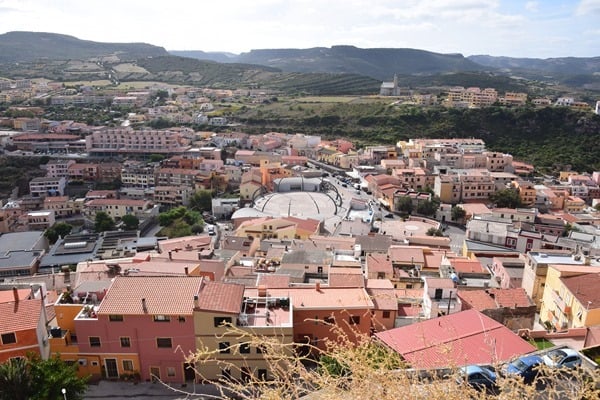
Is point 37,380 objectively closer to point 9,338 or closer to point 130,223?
point 9,338

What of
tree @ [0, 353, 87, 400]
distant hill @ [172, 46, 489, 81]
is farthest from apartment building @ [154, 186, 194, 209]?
distant hill @ [172, 46, 489, 81]

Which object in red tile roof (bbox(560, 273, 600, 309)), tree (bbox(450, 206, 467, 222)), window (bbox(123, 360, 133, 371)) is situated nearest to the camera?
window (bbox(123, 360, 133, 371))

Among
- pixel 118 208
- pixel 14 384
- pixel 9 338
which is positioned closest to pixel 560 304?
pixel 14 384

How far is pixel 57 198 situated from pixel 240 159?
18363mm

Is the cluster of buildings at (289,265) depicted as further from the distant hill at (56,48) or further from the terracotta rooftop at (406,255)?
the distant hill at (56,48)

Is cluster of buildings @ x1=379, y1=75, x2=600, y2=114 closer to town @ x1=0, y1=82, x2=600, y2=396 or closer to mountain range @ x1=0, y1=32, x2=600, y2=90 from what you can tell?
town @ x1=0, y1=82, x2=600, y2=396

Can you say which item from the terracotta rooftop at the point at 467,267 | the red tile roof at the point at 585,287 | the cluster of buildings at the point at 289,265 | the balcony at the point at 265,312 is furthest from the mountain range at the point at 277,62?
the balcony at the point at 265,312

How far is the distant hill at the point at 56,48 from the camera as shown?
397 feet

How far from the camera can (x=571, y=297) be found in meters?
12.8

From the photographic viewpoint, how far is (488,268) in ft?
65.0

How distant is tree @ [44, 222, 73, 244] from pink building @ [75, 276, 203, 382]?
79.3 ft

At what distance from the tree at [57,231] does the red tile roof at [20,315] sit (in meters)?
24.0

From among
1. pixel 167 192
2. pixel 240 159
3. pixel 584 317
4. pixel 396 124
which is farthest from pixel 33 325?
pixel 396 124

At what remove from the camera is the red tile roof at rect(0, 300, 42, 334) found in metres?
9.55
